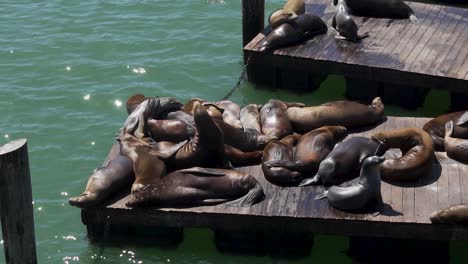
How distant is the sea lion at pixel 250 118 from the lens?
9890mm

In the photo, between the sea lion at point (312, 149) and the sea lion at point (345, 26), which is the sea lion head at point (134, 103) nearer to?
the sea lion at point (312, 149)

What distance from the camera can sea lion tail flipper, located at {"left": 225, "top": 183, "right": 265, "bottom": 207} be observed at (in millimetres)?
8672

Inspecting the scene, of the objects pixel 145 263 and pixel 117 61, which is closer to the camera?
pixel 145 263

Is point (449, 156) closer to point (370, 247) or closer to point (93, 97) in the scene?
point (370, 247)

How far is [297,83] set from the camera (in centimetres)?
1260

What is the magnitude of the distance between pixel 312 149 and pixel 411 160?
967 mm

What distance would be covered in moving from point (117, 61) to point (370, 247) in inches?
246

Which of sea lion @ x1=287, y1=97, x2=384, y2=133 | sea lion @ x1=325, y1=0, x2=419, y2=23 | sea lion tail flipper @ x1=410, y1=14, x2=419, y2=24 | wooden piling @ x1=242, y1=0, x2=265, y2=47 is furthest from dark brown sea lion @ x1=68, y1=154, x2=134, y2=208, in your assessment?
sea lion tail flipper @ x1=410, y1=14, x2=419, y2=24

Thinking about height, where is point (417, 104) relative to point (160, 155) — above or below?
below

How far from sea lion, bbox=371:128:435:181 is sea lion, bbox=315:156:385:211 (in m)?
0.39

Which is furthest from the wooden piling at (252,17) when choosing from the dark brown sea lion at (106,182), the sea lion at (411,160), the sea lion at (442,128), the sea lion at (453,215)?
the sea lion at (453,215)

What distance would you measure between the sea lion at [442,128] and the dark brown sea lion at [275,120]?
1.46 m

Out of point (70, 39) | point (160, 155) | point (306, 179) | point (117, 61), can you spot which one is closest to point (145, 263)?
point (160, 155)

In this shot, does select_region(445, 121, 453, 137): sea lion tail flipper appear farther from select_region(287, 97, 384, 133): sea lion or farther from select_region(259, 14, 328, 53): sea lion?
select_region(259, 14, 328, 53): sea lion
